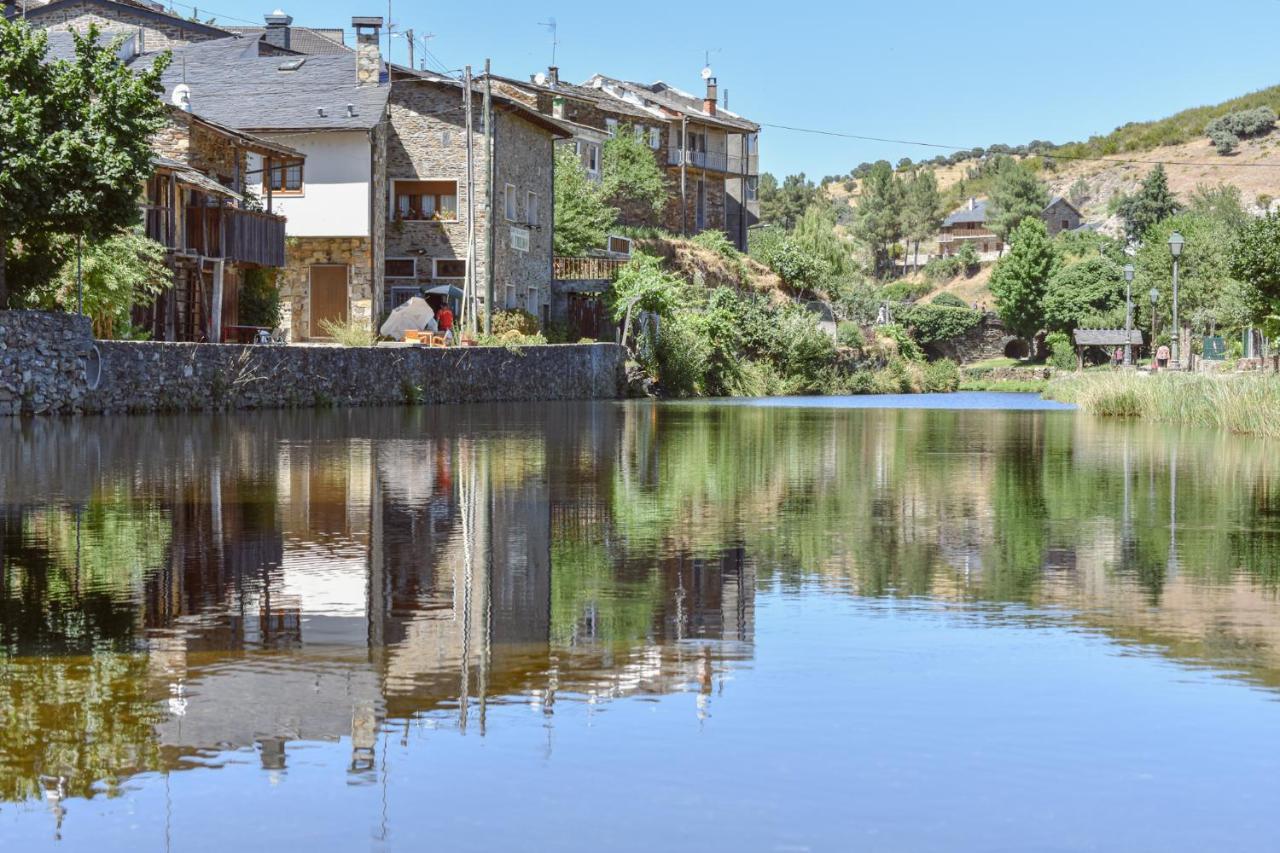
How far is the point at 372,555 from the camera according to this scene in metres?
10.8

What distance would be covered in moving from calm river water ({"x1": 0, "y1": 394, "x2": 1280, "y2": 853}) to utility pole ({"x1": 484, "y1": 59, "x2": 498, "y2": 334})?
33132mm

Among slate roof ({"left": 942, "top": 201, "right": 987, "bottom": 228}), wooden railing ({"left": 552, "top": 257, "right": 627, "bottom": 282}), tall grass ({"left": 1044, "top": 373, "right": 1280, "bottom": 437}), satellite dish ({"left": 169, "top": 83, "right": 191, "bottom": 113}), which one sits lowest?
tall grass ({"left": 1044, "top": 373, "right": 1280, "bottom": 437})

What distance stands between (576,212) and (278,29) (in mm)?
13011

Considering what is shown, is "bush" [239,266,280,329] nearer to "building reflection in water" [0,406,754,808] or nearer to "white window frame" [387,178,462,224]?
"white window frame" [387,178,462,224]

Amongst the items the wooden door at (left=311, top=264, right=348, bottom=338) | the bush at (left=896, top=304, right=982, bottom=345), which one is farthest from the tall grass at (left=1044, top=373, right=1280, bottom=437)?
the bush at (left=896, top=304, right=982, bottom=345)

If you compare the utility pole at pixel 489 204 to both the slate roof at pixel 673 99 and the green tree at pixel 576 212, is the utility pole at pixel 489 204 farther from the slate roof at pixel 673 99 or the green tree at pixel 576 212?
the slate roof at pixel 673 99

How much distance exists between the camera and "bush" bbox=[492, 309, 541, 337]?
51281mm

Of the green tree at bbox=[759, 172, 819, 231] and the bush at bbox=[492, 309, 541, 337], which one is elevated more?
the green tree at bbox=[759, 172, 819, 231]

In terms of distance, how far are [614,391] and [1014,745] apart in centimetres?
4797

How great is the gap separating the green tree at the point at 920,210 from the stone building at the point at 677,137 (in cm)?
4705

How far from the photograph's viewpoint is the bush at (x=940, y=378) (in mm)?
79125

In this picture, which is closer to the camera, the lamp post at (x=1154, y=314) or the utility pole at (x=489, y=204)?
the utility pole at (x=489, y=204)

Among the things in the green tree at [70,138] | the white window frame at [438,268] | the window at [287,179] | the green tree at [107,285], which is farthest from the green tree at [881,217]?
the green tree at [70,138]

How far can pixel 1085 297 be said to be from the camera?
10206 centimetres
